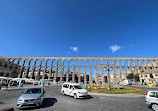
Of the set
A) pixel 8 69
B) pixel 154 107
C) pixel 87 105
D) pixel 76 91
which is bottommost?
pixel 87 105

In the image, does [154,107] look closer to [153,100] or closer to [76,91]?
[153,100]

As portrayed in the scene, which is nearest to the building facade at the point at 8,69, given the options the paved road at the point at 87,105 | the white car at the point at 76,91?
the paved road at the point at 87,105

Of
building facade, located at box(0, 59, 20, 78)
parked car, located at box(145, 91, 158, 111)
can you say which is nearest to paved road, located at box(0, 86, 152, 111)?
parked car, located at box(145, 91, 158, 111)

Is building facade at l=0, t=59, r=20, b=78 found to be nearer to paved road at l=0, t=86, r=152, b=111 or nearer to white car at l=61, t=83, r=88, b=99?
paved road at l=0, t=86, r=152, b=111

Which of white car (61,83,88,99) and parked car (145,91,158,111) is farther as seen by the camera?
white car (61,83,88,99)

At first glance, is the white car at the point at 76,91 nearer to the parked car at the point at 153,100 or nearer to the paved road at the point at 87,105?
the paved road at the point at 87,105

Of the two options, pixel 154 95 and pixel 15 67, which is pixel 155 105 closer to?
pixel 154 95

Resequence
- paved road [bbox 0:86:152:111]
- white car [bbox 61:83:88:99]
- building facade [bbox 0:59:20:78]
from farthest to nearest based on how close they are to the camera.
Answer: building facade [bbox 0:59:20:78] → white car [bbox 61:83:88:99] → paved road [bbox 0:86:152:111]

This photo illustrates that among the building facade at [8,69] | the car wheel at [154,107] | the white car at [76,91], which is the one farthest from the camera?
the building facade at [8,69]

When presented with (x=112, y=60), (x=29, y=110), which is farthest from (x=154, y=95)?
(x=112, y=60)

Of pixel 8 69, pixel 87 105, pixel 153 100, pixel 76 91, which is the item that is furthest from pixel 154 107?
pixel 8 69

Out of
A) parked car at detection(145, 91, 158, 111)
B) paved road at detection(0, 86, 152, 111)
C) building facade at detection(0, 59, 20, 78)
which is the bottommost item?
paved road at detection(0, 86, 152, 111)

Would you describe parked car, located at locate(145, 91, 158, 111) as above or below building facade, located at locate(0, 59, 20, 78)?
below

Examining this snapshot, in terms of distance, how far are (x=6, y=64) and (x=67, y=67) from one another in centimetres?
3104
